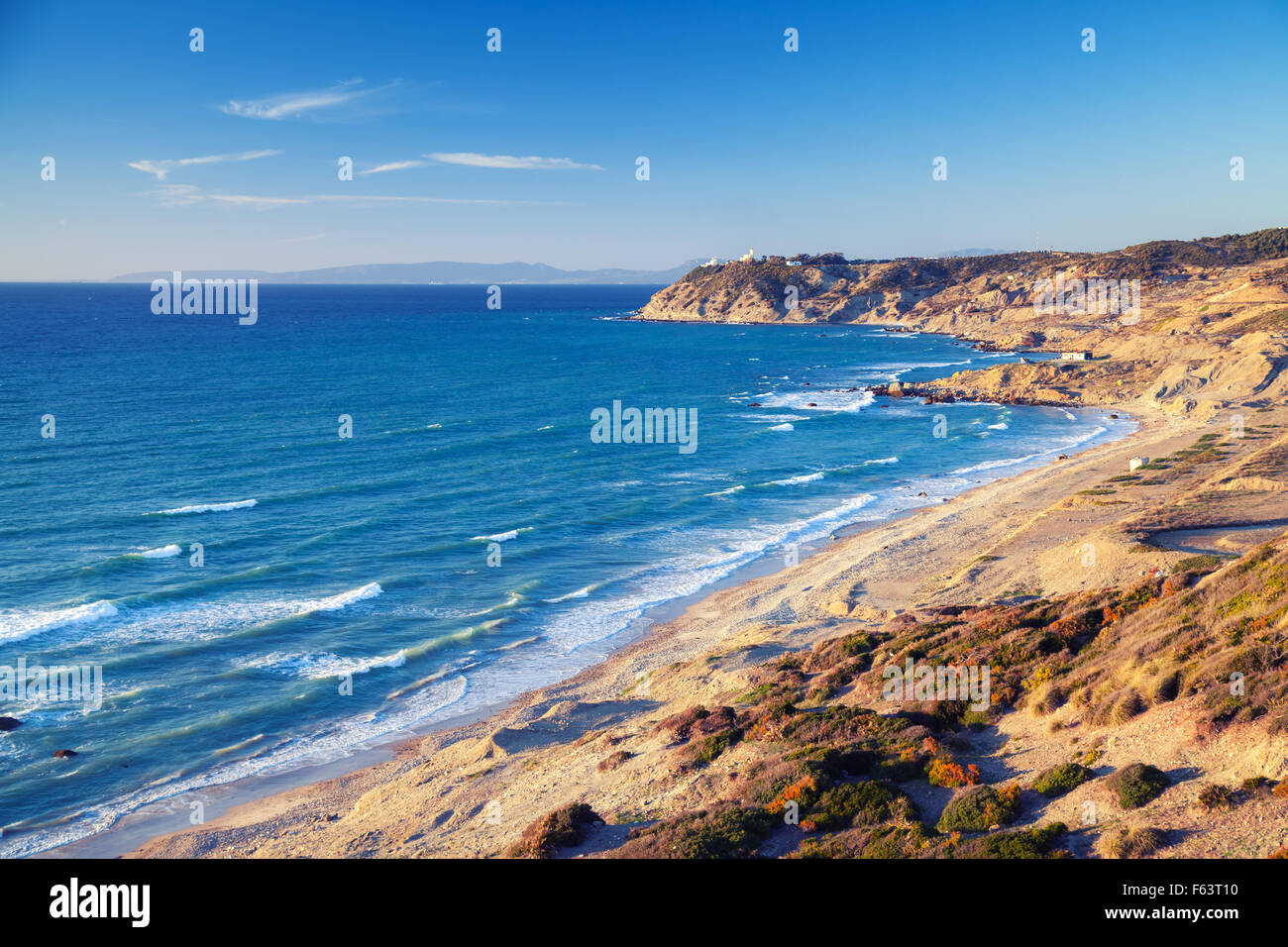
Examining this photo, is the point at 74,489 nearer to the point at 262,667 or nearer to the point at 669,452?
the point at 262,667

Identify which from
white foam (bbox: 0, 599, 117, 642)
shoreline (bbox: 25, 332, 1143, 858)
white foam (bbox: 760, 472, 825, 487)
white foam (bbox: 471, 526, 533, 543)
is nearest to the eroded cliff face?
white foam (bbox: 760, 472, 825, 487)

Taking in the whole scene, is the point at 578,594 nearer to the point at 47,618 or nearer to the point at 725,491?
the point at 725,491

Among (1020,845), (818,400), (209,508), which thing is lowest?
(1020,845)

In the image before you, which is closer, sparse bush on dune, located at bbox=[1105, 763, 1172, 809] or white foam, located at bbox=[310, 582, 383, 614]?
sparse bush on dune, located at bbox=[1105, 763, 1172, 809]

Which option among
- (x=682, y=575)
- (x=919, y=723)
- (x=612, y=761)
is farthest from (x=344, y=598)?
(x=919, y=723)

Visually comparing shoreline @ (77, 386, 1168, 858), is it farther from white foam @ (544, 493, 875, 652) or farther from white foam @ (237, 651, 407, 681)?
white foam @ (237, 651, 407, 681)
